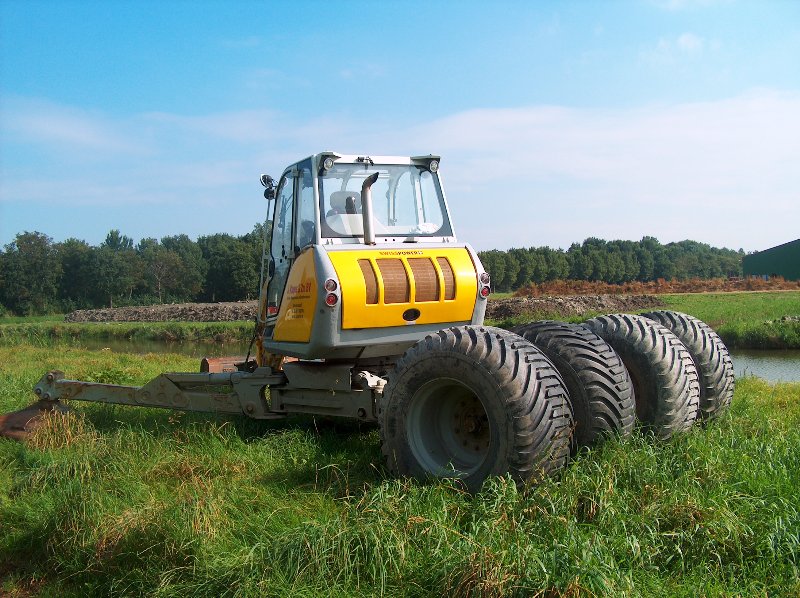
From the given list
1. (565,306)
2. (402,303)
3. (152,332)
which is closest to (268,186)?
(402,303)

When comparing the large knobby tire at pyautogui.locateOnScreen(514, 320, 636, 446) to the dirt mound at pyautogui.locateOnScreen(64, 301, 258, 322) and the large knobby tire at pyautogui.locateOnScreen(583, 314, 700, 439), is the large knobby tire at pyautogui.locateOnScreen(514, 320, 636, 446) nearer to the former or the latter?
the large knobby tire at pyautogui.locateOnScreen(583, 314, 700, 439)

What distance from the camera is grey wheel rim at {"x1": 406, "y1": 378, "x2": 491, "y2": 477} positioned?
4.70 m

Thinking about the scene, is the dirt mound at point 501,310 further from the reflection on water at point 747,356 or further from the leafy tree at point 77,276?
the leafy tree at point 77,276

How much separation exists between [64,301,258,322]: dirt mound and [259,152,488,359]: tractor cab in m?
27.8

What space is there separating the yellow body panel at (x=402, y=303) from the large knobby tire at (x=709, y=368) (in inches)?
73.2

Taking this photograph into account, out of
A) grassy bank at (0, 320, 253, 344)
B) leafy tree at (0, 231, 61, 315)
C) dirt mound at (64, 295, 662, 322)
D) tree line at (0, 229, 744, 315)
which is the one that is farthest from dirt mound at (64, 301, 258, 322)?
leafy tree at (0, 231, 61, 315)

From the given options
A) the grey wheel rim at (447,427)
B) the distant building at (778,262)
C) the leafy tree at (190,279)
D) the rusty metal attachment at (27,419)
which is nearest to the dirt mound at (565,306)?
the rusty metal attachment at (27,419)

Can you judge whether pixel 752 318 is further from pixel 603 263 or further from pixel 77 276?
pixel 77 276

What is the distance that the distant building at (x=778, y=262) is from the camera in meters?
53.6

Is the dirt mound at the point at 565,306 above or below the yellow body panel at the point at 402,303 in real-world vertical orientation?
below

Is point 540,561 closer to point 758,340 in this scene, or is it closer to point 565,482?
point 565,482

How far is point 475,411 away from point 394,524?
121cm

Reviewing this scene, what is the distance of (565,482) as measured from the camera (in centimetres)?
402

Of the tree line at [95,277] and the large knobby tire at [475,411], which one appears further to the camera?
the tree line at [95,277]
